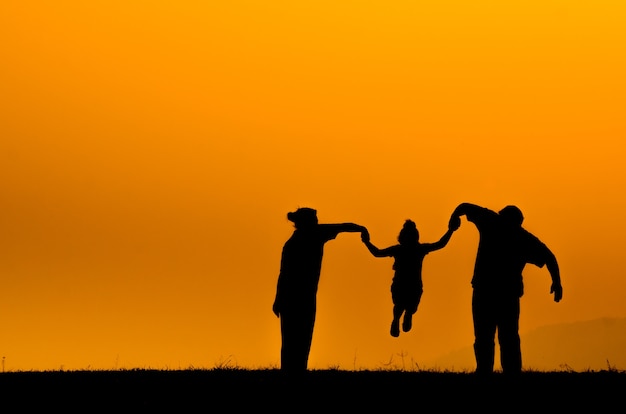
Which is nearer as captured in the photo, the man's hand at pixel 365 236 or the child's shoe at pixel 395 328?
the man's hand at pixel 365 236

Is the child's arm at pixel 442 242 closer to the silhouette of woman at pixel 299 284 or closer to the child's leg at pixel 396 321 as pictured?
the child's leg at pixel 396 321

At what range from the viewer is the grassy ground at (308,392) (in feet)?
57.9

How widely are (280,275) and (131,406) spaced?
4.11 m

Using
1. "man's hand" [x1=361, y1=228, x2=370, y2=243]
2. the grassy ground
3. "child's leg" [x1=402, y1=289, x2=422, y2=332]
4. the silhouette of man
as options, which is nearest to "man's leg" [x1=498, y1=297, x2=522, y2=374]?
the silhouette of man

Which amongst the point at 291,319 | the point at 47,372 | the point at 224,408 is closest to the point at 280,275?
the point at 291,319

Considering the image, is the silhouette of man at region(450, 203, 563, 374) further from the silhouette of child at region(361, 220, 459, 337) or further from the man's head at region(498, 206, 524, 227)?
the silhouette of child at region(361, 220, 459, 337)

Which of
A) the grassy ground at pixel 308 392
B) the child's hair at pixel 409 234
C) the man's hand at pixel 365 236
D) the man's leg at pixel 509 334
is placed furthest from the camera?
the child's hair at pixel 409 234

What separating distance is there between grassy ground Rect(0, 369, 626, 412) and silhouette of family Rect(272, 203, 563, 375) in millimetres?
474

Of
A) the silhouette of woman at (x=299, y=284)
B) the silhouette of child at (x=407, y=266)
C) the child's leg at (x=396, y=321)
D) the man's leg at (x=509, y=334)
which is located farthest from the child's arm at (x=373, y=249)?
the man's leg at (x=509, y=334)

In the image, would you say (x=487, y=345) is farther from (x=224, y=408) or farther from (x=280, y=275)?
(x=224, y=408)

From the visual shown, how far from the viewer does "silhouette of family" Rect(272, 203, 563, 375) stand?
2067cm

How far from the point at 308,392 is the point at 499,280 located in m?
3.93

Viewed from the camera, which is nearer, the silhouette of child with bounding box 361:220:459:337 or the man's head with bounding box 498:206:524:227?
the man's head with bounding box 498:206:524:227

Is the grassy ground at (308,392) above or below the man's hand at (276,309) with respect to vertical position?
below
